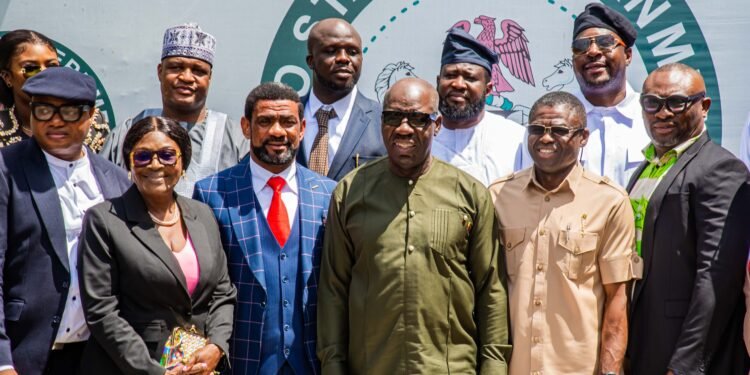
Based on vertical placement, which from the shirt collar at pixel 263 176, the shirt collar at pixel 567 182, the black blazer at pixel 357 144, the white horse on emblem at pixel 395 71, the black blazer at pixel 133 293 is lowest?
the black blazer at pixel 133 293

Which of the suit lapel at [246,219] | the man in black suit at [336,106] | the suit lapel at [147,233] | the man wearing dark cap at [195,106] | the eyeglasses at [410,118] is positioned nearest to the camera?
the suit lapel at [147,233]

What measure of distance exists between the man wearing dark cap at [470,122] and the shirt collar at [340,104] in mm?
480

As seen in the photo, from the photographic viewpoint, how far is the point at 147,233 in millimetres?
3680

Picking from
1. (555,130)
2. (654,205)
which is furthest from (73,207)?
(654,205)

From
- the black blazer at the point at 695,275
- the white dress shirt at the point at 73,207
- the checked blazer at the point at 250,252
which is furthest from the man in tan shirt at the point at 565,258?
the white dress shirt at the point at 73,207

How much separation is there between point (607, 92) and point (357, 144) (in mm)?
1375

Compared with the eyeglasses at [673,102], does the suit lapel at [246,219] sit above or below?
below

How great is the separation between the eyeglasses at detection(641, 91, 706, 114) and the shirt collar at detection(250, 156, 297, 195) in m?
1.59

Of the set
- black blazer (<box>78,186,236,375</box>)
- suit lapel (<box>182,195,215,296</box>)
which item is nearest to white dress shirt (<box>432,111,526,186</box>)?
suit lapel (<box>182,195,215,296</box>)

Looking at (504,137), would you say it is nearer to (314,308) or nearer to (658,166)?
(658,166)

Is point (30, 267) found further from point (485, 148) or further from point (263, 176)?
point (485, 148)

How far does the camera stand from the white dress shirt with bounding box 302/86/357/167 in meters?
4.84

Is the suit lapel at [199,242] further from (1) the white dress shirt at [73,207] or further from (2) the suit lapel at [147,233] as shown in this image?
(1) the white dress shirt at [73,207]

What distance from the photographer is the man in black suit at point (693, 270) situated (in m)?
3.71
